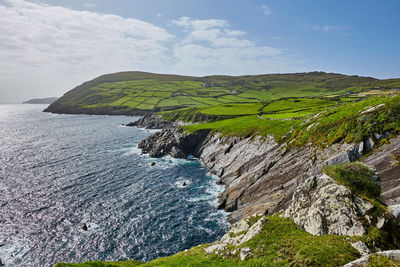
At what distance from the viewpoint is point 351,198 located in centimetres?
1855

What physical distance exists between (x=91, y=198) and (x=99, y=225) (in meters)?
12.0

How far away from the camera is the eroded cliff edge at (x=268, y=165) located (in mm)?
27281

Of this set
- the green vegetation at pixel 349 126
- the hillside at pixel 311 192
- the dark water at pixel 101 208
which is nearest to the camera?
the hillside at pixel 311 192

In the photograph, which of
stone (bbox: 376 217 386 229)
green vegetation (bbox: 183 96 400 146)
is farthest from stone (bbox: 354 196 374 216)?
green vegetation (bbox: 183 96 400 146)

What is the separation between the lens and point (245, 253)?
17.6 metres

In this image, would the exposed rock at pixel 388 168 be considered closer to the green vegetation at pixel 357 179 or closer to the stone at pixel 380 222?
the green vegetation at pixel 357 179

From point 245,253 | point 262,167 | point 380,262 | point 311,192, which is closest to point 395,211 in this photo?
point 311,192

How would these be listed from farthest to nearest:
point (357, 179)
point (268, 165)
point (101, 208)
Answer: point (268, 165) → point (101, 208) → point (357, 179)

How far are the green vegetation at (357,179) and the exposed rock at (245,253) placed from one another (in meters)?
11.7

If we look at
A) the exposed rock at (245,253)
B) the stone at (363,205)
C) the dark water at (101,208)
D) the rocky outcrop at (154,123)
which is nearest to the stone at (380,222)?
the stone at (363,205)

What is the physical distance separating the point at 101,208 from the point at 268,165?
3984 cm

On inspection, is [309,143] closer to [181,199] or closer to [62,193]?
[181,199]

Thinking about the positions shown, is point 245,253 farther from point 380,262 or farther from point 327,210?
point 380,262

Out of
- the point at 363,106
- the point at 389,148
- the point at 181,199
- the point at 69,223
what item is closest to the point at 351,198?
the point at 389,148
